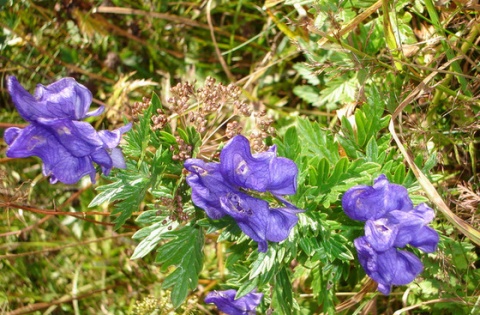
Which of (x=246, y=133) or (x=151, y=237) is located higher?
(x=151, y=237)

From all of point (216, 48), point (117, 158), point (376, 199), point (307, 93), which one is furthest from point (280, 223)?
point (216, 48)

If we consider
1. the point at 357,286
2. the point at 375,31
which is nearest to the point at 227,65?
the point at 375,31

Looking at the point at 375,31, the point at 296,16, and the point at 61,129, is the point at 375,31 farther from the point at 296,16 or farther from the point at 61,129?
the point at 61,129

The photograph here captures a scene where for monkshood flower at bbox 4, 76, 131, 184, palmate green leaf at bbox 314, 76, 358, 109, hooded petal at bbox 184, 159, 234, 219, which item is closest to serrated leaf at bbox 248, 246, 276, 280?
hooded petal at bbox 184, 159, 234, 219

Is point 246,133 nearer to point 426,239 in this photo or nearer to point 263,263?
point 263,263

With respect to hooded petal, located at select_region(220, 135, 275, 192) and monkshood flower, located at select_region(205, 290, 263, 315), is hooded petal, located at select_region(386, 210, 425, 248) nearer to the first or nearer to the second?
hooded petal, located at select_region(220, 135, 275, 192)

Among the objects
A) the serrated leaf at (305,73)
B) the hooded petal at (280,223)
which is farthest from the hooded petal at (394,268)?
the serrated leaf at (305,73)
